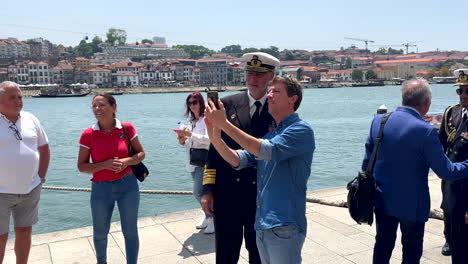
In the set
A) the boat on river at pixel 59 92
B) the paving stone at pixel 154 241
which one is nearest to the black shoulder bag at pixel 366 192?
the paving stone at pixel 154 241

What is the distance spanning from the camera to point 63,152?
82.4ft

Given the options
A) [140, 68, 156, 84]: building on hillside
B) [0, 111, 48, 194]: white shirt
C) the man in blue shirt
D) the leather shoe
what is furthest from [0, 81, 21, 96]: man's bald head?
[140, 68, 156, 84]: building on hillside

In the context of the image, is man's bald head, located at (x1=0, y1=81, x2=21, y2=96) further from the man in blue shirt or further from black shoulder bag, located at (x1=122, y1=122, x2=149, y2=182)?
the man in blue shirt

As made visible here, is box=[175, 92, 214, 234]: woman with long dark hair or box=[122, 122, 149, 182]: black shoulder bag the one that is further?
box=[175, 92, 214, 234]: woman with long dark hair

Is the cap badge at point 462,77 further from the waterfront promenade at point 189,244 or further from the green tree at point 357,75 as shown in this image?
the green tree at point 357,75

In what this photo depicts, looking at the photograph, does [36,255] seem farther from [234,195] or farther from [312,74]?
[312,74]

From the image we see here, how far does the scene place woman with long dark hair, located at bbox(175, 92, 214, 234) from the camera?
4699 millimetres

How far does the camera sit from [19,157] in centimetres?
350

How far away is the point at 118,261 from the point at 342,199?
3.29 meters

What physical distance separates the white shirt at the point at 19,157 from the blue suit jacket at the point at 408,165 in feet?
8.95

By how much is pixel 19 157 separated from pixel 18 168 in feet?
0.29

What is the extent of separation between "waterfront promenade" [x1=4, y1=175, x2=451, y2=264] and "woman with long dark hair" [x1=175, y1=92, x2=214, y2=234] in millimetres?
184

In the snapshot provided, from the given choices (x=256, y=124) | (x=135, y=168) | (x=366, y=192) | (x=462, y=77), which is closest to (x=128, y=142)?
(x=135, y=168)

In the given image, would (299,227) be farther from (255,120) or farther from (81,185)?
(81,185)
